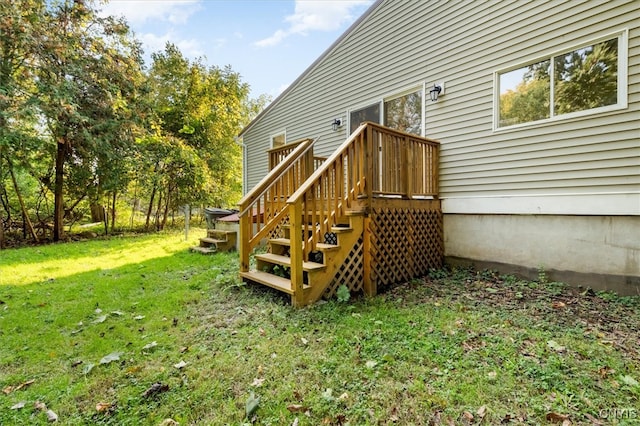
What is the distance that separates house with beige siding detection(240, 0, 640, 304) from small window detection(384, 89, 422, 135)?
0.02 m

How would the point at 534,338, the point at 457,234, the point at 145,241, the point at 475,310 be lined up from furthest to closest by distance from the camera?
the point at 145,241 < the point at 457,234 < the point at 475,310 < the point at 534,338

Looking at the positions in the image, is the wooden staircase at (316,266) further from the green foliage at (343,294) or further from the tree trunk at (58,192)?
the tree trunk at (58,192)

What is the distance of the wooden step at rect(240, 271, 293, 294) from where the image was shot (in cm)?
344

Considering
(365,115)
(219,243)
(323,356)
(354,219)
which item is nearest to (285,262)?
(354,219)

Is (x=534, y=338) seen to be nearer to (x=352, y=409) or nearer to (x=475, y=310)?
(x=475, y=310)

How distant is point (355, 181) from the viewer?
3.86 metres

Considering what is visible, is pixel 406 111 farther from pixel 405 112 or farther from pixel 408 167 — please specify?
pixel 408 167

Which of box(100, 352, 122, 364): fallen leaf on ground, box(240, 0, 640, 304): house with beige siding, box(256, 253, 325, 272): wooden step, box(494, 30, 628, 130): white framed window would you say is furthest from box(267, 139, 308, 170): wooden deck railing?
box(100, 352, 122, 364): fallen leaf on ground

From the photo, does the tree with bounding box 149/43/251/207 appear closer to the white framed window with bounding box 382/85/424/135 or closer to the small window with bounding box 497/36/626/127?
the white framed window with bounding box 382/85/424/135

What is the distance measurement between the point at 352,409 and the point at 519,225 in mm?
3677

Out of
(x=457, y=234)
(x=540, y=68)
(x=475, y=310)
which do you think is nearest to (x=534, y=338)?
(x=475, y=310)

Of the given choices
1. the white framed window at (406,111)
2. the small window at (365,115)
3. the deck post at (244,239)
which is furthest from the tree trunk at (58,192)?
the white framed window at (406,111)

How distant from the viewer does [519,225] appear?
14.0 feet

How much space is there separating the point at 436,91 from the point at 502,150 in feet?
4.90
